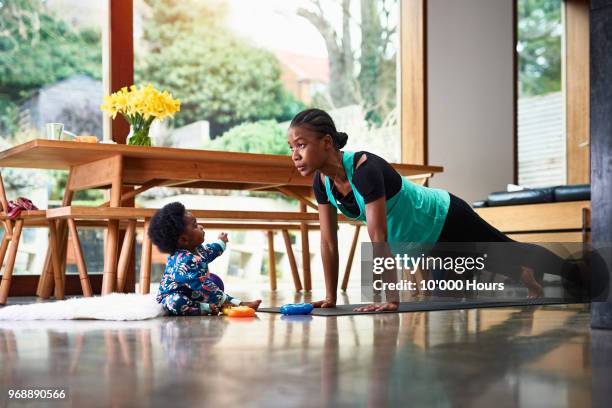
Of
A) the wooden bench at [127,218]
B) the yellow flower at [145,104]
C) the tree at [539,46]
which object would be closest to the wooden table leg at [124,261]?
the wooden bench at [127,218]

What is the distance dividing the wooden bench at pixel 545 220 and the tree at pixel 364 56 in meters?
1.44

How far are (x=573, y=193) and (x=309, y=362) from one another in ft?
13.3

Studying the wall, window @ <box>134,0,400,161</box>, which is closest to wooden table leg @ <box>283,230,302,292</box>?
window @ <box>134,0,400,161</box>

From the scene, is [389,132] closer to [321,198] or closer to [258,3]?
[258,3]

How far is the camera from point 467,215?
3398mm

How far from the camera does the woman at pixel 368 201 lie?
9.48ft

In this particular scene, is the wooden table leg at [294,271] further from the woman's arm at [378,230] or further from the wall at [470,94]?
the woman's arm at [378,230]

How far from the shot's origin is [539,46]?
315 inches

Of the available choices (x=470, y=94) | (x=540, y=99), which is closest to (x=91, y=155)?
(x=470, y=94)

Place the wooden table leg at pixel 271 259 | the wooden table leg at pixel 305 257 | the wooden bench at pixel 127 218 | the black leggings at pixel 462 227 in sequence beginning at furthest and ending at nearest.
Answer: the wooden table leg at pixel 271 259
the wooden table leg at pixel 305 257
the wooden bench at pixel 127 218
the black leggings at pixel 462 227

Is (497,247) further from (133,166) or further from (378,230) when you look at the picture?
(133,166)

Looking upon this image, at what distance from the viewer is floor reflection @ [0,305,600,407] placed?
3.81 feet

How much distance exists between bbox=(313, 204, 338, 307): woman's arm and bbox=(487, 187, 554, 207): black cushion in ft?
8.47

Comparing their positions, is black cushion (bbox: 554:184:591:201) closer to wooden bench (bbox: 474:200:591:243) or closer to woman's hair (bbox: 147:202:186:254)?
wooden bench (bbox: 474:200:591:243)
